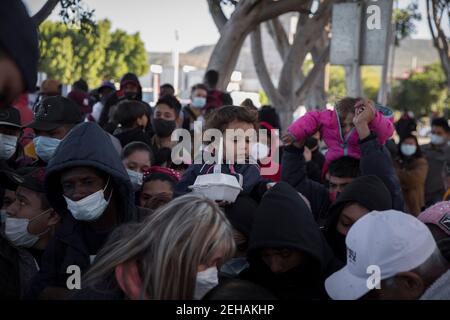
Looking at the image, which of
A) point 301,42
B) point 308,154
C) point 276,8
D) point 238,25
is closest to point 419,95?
point 301,42

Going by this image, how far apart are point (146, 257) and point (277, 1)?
895 centimetres

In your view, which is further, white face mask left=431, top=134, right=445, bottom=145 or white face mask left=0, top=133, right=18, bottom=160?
white face mask left=431, top=134, right=445, bottom=145

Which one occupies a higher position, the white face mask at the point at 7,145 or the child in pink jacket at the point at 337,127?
the child in pink jacket at the point at 337,127

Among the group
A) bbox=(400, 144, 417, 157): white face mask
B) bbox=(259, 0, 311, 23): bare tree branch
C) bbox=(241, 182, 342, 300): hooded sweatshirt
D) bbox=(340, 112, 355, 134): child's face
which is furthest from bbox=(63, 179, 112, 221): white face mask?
bbox=(259, 0, 311, 23): bare tree branch

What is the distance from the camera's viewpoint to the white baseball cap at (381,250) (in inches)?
101

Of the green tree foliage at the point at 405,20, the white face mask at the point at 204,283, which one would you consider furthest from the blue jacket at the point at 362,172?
the green tree foliage at the point at 405,20

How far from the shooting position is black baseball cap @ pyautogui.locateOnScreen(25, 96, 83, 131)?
17.3 ft

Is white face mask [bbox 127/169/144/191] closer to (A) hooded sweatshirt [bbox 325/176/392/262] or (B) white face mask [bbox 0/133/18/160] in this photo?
(B) white face mask [bbox 0/133/18/160]

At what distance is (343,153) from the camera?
482cm

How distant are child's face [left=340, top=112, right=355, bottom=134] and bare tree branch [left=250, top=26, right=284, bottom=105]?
11440 mm

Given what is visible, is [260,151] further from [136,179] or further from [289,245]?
[289,245]

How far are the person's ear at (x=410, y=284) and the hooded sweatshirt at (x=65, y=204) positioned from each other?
61.6 inches

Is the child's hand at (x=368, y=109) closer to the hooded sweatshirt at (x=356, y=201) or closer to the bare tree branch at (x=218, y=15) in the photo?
the hooded sweatshirt at (x=356, y=201)
